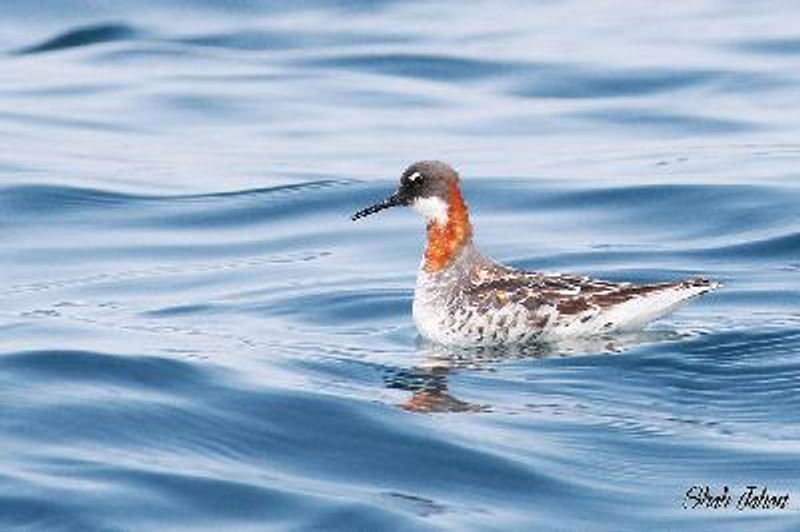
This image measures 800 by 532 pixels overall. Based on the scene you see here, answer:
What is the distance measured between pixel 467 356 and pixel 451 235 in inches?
52.6

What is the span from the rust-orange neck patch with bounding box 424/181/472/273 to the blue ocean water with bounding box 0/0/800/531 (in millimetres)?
498

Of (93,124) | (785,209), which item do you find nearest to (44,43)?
(93,124)

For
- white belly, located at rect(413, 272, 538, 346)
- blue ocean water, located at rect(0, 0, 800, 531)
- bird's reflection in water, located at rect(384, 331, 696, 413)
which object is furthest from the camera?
white belly, located at rect(413, 272, 538, 346)

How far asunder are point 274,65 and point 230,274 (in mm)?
10228

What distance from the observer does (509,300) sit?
16609 mm

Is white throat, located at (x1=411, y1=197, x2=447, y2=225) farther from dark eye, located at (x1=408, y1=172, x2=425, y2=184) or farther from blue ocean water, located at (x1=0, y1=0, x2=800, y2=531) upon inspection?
blue ocean water, located at (x1=0, y1=0, x2=800, y2=531)

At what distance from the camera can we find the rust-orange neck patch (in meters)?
17.3

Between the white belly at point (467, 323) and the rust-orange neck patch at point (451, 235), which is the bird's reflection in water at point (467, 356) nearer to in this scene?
the white belly at point (467, 323)

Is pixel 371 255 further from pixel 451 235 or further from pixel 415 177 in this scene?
pixel 415 177

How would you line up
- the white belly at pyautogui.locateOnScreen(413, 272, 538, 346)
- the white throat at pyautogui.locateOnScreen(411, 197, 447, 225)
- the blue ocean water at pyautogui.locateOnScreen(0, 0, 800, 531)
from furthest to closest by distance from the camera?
the white throat at pyautogui.locateOnScreen(411, 197, 447, 225)
the white belly at pyautogui.locateOnScreen(413, 272, 538, 346)
the blue ocean water at pyautogui.locateOnScreen(0, 0, 800, 531)

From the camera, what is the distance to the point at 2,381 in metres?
14.7

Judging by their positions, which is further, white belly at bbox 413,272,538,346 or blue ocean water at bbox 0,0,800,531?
white belly at bbox 413,272,538,346

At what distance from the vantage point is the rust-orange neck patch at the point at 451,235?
17344mm

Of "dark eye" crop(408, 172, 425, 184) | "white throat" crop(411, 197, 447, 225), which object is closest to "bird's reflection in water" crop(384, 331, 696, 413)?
"white throat" crop(411, 197, 447, 225)
